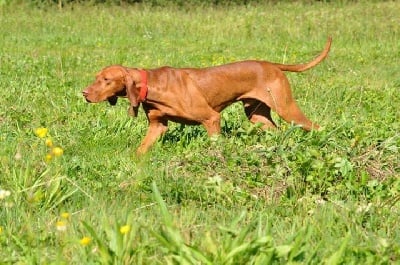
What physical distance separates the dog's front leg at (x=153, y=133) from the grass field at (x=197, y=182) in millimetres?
87

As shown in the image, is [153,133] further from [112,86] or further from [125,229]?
[125,229]

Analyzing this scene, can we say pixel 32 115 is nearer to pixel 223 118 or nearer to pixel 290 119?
pixel 223 118

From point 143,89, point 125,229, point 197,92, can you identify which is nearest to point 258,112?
point 197,92

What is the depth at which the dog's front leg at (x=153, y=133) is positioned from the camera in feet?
21.9

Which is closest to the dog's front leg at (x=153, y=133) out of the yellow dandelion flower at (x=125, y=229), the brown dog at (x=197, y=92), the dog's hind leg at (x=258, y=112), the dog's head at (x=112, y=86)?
the brown dog at (x=197, y=92)

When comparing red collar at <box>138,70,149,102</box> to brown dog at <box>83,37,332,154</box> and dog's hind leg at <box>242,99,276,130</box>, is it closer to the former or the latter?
brown dog at <box>83,37,332,154</box>

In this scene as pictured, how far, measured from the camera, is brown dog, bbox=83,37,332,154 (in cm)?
661

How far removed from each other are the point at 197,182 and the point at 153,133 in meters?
1.73

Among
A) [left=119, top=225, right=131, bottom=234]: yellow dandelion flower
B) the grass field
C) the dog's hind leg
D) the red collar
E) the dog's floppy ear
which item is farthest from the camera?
the dog's hind leg

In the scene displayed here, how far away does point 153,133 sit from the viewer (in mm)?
6875

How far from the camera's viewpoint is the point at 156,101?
6.84m

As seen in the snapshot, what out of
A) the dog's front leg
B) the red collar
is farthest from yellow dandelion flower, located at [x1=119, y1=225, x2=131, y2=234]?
the red collar

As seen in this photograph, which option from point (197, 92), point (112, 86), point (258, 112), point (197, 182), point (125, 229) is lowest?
point (258, 112)

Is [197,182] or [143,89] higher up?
[143,89]
